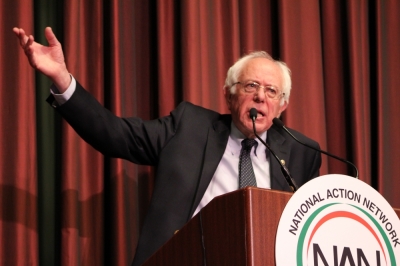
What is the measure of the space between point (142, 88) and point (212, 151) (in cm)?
61

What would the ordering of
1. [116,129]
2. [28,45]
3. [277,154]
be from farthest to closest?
1. [277,154]
2. [116,129]
3. [28,45]

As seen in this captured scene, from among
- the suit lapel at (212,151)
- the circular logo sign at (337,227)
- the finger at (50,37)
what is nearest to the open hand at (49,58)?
the finger at (50,37)

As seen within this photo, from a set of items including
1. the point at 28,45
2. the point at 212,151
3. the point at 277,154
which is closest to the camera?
the point at 28,45

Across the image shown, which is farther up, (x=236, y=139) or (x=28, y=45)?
(x=28, y=45)

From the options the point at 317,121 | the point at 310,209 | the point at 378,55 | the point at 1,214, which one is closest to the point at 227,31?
the point at 317,121

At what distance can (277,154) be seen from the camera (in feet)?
8.07

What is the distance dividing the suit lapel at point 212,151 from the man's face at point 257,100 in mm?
65

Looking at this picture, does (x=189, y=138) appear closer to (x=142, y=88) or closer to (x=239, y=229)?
(x=142, y=88)

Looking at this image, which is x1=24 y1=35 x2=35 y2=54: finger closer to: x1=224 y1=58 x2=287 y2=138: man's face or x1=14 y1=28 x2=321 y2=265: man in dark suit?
x1=14 y1=28 x2=321 y2=265: man in dark suit

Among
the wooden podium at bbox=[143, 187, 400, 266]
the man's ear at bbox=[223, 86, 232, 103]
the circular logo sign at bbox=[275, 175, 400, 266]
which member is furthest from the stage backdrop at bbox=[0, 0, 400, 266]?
the circular logo sign at bbox=[275, 175, 400, 266]

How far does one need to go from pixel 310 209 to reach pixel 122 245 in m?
1.38

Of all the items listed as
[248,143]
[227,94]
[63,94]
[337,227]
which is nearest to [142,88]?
[227,94]

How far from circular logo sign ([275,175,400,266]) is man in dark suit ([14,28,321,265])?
870mm

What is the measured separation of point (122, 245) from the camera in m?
2.56
